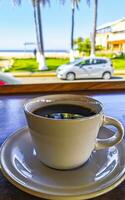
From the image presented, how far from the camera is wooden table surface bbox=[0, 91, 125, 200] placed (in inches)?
11.2

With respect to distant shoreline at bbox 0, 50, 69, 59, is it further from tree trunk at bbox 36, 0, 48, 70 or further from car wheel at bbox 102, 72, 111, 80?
car wheel at bbox 102, 72, 111, 80

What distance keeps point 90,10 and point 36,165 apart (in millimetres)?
2266

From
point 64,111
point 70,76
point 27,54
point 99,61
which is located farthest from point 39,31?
point 64,111

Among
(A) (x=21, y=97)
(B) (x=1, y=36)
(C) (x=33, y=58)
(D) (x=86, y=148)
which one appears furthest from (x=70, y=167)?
(C) (x=33, y=58)

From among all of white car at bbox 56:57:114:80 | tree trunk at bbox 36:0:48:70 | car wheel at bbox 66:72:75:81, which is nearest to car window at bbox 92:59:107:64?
white car at bbox 56:57:114:80

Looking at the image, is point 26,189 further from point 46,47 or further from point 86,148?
point 46,47

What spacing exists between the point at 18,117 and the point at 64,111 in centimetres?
24

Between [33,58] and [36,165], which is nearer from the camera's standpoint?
[36,165]

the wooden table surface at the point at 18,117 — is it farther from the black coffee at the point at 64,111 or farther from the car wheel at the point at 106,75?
the car wheel at the point at 106,75

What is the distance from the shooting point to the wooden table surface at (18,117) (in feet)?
0.94

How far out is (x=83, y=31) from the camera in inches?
92.0

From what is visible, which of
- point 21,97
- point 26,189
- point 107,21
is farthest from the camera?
point 107,21

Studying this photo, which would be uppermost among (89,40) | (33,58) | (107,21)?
(107,21)

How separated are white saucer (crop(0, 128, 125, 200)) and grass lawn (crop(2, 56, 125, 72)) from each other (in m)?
1.89
